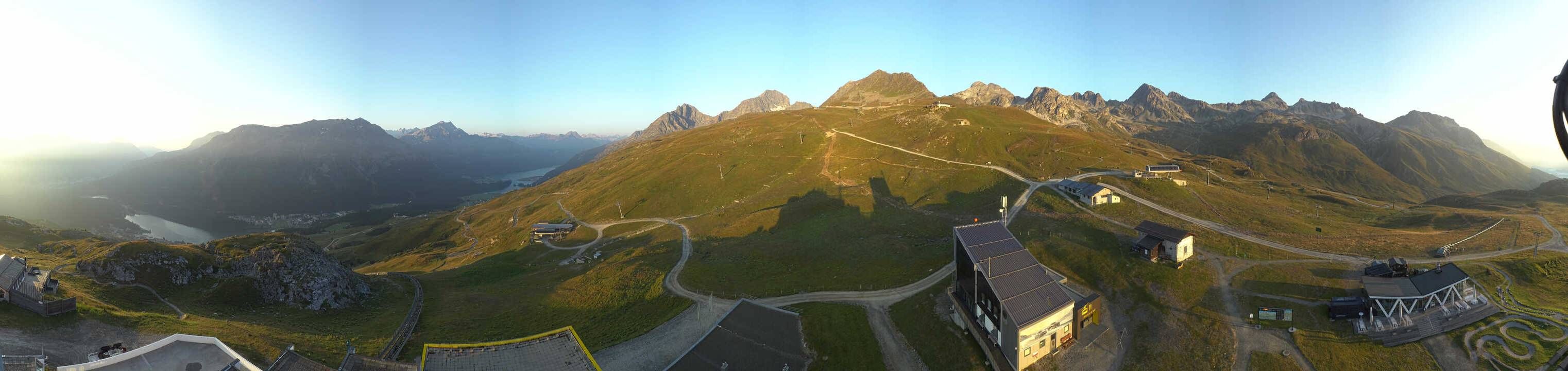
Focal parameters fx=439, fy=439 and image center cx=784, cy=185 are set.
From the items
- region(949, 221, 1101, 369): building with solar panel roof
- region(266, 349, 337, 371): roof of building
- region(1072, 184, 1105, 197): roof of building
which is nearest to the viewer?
region(266, 349, 337, 371): roof of building

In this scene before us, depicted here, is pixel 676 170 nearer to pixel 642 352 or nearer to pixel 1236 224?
pixel 642 352

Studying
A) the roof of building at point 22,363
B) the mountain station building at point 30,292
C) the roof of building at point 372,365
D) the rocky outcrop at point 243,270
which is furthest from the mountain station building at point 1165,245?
the mountain station building at point 30,292

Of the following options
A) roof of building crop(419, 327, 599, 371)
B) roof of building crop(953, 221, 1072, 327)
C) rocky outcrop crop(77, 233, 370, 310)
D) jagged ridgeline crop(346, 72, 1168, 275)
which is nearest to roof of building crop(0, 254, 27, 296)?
rocky outcrop crop(77, 233, 370, 310)

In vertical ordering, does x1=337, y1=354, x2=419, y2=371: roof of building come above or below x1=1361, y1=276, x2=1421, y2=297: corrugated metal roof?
above

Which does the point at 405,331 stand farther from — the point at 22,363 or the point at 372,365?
the point at 372,365

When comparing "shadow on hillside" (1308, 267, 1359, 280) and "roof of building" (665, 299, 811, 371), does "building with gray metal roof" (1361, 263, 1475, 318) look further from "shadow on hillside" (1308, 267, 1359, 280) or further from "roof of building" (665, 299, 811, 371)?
"roof of building" (665, 299, 811, 371)
